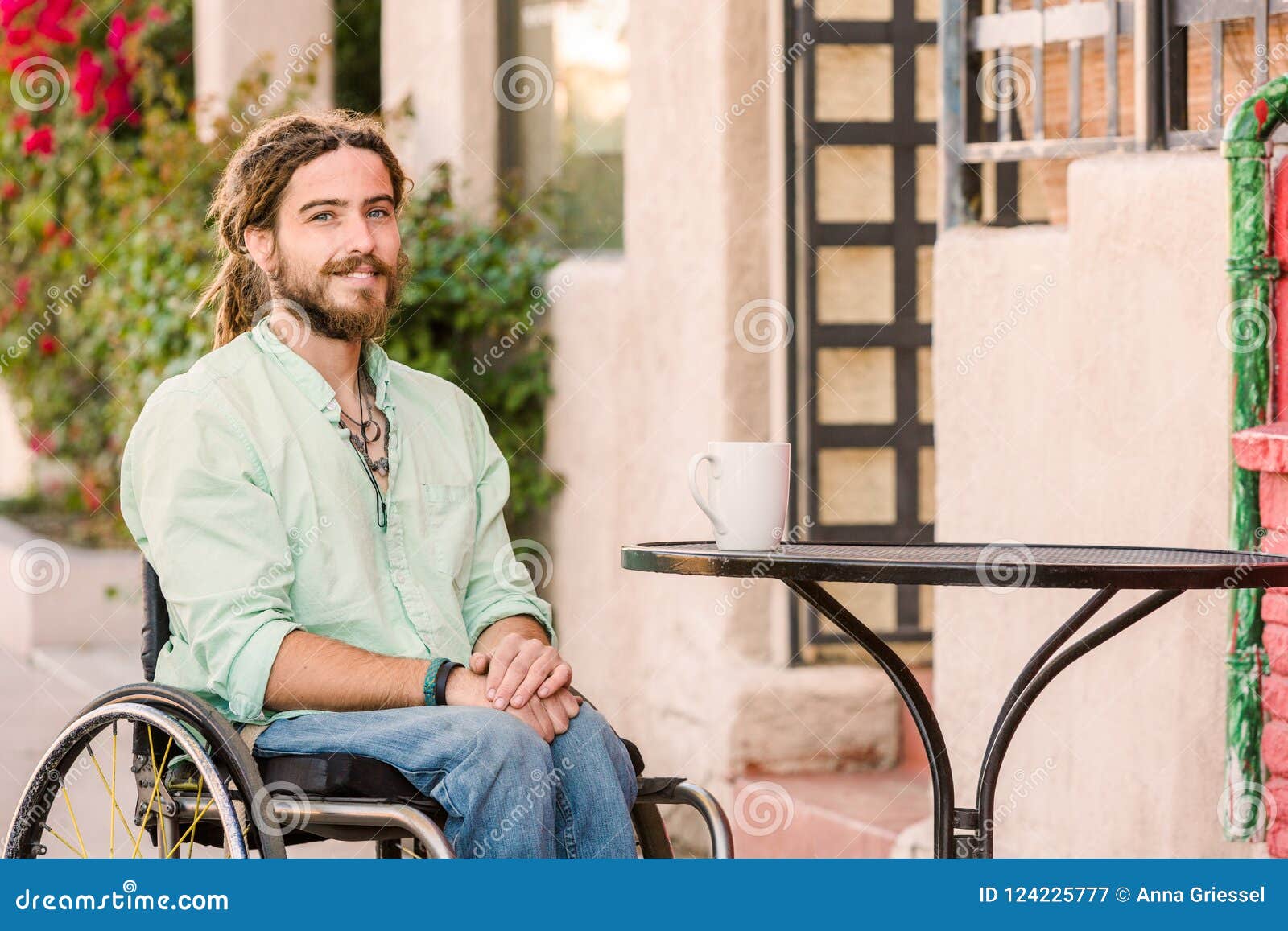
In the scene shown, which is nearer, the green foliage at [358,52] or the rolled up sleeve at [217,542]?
the rolled up sleeve at [217,542]

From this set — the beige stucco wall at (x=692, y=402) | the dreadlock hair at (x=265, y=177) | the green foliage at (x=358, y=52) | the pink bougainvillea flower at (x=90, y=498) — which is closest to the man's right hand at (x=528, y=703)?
the dreadlock hair at (x=265, y=177)

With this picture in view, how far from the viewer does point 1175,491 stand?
156 inches

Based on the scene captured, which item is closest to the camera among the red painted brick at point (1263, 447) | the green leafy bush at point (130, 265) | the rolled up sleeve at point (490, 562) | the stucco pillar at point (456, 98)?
the rolled up sleeve at point (490, 562)

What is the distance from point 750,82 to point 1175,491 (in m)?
2.05

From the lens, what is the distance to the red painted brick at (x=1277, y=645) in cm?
362

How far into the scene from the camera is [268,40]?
8.33 m

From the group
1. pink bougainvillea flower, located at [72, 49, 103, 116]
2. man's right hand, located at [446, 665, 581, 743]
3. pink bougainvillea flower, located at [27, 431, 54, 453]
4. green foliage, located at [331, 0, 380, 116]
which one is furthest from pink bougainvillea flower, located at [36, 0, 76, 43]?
man's right hand, located at [446, 665, 581, 743]

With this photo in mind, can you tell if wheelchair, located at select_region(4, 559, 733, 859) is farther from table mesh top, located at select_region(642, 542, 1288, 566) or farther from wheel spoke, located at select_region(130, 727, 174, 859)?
table mesh top, located at select_region(642, 542, 1288, 566)

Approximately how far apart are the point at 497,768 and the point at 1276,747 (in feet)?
5.50

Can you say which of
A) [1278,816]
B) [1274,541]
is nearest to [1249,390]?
[1274,541]

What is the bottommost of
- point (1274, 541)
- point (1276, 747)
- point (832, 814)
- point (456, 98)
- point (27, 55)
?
point (832, 814)

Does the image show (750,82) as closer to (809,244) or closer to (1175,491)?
(809,244)

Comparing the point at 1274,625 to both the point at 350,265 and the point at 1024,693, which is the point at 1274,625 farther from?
the point at 350,265

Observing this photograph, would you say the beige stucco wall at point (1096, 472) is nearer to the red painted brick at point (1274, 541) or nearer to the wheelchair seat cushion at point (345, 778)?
the red painted brick at point (1274, 541)
